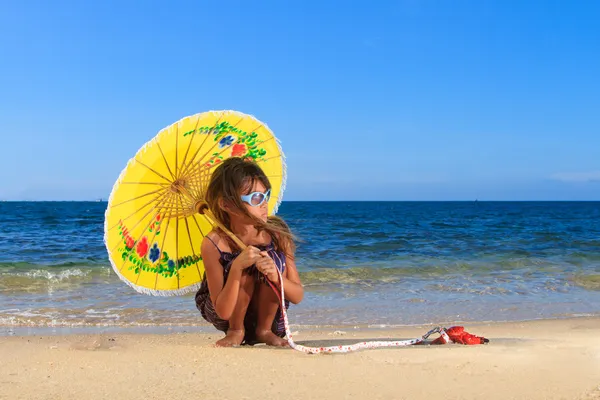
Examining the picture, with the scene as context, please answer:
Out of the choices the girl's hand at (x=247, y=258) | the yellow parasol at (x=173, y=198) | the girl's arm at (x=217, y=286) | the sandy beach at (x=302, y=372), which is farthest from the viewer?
the yellow parasol at (x=173, y=198)

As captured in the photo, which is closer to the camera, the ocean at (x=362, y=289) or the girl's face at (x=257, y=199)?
the girl's face at (x=257, y=199)

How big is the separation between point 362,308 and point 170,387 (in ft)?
12.2

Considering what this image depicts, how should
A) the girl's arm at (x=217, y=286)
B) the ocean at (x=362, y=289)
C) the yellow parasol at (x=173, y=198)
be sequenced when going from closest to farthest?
1. the girl's arm at (x=217, y=286)
2. the yellow parasol at (x=173, y=198)
3. the ocean at (x=362, y=289)

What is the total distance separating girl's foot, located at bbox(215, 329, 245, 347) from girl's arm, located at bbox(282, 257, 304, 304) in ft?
1.34

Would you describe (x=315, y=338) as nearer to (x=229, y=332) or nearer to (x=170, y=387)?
(x=229, y=332)

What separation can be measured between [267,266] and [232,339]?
0.63 meters

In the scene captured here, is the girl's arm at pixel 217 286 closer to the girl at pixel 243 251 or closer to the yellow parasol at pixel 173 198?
the girl at pixel 243 251

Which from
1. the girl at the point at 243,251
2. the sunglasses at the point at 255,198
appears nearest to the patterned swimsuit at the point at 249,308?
the girl at the point at 243,251

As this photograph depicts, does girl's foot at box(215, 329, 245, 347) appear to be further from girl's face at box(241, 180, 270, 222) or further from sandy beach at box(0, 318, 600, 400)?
girl's face at box(241, 180, 270, 222)

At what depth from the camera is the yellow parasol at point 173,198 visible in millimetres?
3504

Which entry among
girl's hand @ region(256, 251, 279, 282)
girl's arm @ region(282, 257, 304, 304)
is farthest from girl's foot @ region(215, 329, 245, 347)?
girl's hand @ region(256, 251, 279, 282)

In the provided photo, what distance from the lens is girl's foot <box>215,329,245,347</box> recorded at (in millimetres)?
3514

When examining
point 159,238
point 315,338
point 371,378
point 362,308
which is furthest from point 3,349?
point 362,308

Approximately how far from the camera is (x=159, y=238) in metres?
3.77
